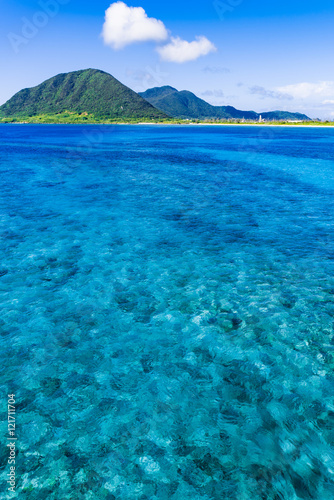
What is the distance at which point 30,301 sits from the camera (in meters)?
15.8

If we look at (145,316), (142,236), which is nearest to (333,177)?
(142,236)

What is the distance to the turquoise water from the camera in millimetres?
8234

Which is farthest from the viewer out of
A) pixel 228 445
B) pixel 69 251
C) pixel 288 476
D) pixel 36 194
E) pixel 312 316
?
pixel 36 194

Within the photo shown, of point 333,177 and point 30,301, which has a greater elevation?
point 333,177

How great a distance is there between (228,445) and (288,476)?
1.67 metres

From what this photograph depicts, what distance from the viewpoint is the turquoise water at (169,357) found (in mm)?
8234

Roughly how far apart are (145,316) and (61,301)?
181 inches

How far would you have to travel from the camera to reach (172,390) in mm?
10789

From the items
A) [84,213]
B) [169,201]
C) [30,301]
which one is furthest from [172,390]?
[169,201]

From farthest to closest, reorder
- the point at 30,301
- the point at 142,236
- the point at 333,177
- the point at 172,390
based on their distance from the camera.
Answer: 1. the point at 333,177
2. the point at 142,236
3. the point at 30,301
4. the point at 172,390

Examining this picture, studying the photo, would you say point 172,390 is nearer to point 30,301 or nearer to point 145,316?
point 145,316

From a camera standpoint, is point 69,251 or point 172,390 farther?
point 69,251

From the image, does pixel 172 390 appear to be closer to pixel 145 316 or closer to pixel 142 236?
pixel 145 316

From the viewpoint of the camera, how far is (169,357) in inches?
484
